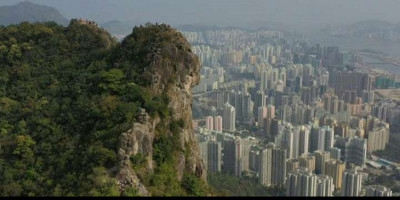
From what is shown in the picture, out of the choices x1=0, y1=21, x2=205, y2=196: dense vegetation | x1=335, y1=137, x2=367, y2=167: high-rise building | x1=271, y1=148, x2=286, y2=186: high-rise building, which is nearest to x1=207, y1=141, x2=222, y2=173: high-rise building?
x1=271, y1=148, x2=286, y2=186: high-rise building

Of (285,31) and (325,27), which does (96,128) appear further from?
(325,27)

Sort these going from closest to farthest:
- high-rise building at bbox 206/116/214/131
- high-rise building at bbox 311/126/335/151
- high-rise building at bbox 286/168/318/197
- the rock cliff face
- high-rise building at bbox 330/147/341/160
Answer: the rock cliff face
high-rise building at bbox 286/168/318/197
high-rise building at bbox 330/147/341/160
high-rise building at bbox 311/126/335/151
high-rise building at bbox 206/116/214/131

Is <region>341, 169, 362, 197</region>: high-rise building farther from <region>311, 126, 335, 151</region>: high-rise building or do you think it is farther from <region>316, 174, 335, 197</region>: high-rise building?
<region>311, 126, 335, 151</region>: high-rise building

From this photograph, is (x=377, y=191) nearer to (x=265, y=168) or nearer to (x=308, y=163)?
(x=308, y=163)

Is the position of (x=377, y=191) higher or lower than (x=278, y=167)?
higher

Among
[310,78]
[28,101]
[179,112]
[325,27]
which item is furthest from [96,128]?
[325,27]

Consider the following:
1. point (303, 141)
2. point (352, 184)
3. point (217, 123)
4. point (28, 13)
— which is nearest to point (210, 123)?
point (217, 123)
